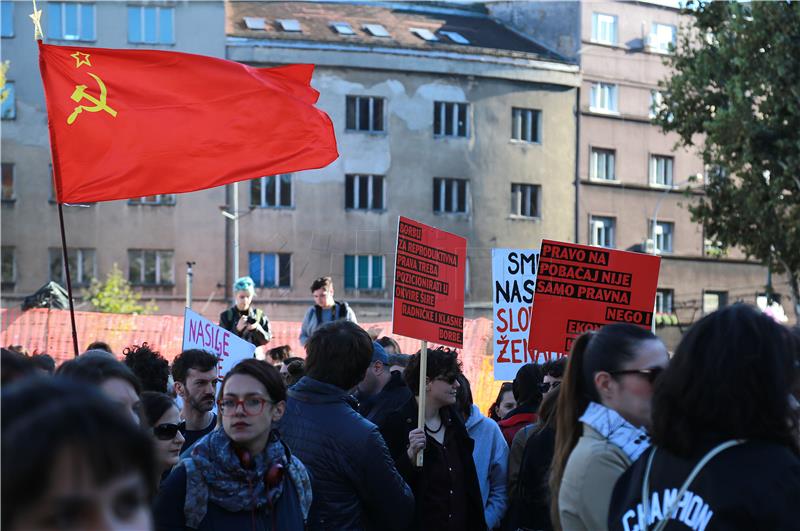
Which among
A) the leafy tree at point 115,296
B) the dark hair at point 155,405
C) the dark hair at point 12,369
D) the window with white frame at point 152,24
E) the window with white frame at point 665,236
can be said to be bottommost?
the leafy tree at point 115,296

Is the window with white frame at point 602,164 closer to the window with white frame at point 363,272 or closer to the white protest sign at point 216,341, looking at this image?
the window with white frame at point 363,272

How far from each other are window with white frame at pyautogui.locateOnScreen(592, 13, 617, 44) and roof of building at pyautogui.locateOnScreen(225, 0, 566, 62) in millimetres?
1935

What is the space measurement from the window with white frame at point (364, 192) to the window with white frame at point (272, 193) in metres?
2.14

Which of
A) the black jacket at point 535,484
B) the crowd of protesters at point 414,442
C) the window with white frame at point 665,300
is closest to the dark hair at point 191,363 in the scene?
the crowd of protesters at point 414,442

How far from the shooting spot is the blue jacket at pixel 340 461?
5.44 metres

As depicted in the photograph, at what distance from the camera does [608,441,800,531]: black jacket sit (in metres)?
2.96

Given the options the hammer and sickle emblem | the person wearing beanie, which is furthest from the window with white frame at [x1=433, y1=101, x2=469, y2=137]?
the hammer and sickle emblem

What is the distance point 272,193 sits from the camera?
43906 millimetres

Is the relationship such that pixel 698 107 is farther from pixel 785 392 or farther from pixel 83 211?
pixel 785 392

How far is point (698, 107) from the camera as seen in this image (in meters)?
28.4

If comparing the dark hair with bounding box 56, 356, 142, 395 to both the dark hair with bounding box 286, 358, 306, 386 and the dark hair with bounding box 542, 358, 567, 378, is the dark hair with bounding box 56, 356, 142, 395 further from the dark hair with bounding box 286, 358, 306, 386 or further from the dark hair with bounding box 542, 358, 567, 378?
the dark hair with bounding box 286, 358, 306, 386

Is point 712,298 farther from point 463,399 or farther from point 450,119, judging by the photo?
point 463,399

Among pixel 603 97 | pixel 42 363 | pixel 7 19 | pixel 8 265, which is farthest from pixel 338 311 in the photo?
pixel 603 97

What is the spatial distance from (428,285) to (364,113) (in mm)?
36130
